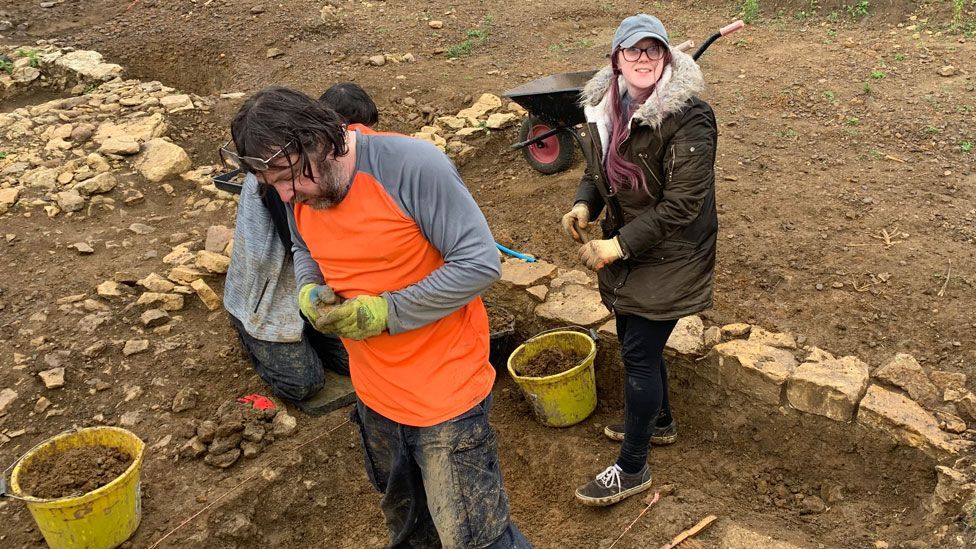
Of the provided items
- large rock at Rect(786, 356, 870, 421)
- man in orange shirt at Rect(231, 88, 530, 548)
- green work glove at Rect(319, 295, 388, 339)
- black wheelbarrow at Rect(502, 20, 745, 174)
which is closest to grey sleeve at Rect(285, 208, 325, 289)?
man in orange shirt at Rect(231, 88, 530, 548)

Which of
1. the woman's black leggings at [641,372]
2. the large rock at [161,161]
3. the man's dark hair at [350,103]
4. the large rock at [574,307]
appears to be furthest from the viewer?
the large rock at [161,161]

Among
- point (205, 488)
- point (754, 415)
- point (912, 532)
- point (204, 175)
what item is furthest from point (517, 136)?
point (912, 532)

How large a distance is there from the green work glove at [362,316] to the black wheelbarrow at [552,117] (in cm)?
304

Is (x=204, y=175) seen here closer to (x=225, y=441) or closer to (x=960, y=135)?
(x=225, y=441)

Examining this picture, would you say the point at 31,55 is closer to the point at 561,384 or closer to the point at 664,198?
the point at 561,384

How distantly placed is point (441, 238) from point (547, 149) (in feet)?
14.0

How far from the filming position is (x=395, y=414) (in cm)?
234

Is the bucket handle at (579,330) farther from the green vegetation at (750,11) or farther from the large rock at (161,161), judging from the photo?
the green vegetation at (750,11)

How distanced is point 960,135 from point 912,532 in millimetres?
3778

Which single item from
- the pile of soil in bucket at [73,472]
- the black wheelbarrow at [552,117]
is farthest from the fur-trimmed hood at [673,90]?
the pile of soil in bucket at [73,472]

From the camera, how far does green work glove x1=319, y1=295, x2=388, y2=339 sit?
212cm

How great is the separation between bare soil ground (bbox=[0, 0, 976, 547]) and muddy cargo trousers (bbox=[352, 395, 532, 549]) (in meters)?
1.03

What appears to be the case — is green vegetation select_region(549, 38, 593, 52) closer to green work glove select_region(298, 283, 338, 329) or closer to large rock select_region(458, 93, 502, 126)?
large rock select_region(458, 93, 502, 126)

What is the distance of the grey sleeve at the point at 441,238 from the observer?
2037 mm
